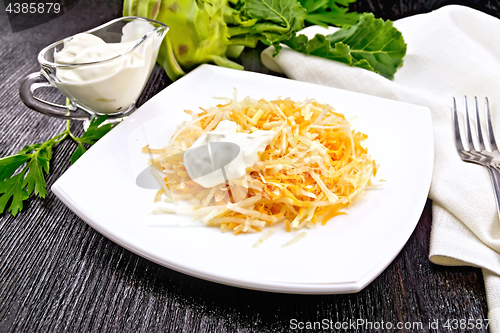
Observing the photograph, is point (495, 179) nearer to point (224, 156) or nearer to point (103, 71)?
point (224, 156)

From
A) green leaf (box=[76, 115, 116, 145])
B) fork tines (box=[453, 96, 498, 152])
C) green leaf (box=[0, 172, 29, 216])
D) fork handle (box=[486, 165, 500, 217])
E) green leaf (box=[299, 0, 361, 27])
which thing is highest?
fork handle (box=[486, 165, 500, 217])

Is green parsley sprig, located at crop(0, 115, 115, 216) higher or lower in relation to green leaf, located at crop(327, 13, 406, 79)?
lower

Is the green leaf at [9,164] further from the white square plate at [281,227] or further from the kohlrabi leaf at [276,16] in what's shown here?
the kohlrabi leaf at [276,16]

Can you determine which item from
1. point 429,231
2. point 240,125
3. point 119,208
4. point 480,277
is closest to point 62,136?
point 119,208

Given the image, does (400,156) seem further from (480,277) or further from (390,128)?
(480,277)

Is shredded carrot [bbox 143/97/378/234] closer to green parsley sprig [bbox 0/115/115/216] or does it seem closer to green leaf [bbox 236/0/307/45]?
green parsley sprig [bbox 0/115/115/216]

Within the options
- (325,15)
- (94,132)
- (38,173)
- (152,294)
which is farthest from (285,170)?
(325,15)

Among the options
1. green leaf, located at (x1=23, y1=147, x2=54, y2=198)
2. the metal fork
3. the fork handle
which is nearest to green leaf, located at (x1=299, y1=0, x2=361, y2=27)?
the metal fork

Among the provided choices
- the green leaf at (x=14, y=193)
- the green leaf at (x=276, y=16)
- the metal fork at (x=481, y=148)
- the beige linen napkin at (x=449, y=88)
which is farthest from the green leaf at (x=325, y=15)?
the green leaf at (x=14, y=193)
